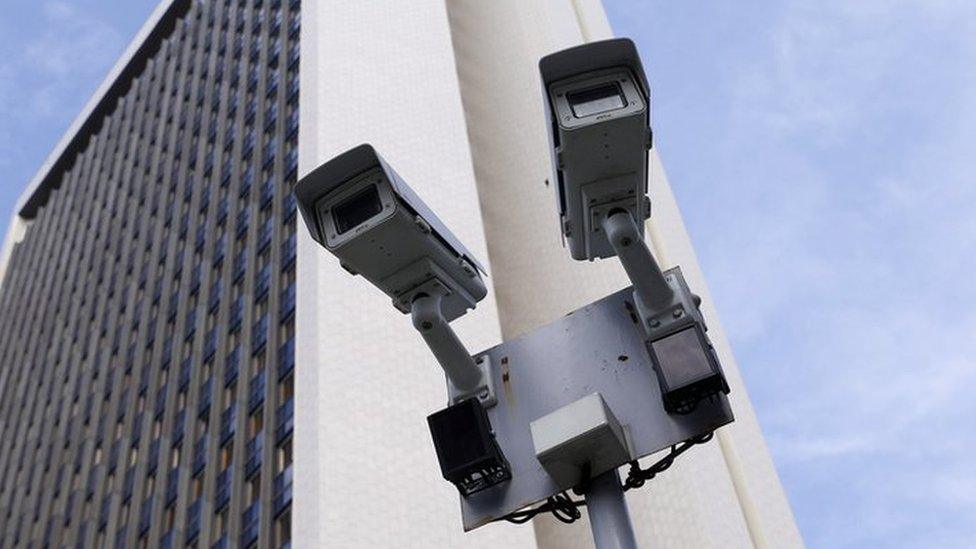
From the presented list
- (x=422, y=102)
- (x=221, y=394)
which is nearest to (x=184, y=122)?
(x=422, y=102)

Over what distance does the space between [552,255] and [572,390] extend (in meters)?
42.9

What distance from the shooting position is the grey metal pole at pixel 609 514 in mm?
3885

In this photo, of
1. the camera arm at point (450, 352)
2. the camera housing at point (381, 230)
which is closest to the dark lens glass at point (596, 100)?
the camera housing at point (381, 230)

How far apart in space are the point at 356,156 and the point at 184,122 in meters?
65.9

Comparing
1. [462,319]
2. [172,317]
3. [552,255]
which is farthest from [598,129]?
[172,317]

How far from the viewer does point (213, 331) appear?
47094 mm

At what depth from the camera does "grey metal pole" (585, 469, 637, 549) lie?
3885 mm

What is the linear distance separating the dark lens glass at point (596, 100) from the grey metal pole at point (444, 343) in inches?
40.3

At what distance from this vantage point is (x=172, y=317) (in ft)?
171

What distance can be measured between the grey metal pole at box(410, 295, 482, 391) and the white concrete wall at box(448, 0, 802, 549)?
3108 cm

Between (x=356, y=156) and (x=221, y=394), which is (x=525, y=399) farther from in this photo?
(x=221, y=394)

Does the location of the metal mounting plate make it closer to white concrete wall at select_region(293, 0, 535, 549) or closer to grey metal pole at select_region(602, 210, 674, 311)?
grey metal pole at select_region(602, 210, 674, 311)

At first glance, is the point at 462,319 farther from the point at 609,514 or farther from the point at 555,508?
the point at 609,514

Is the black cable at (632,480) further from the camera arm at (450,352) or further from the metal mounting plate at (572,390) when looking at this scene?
the camera arm at (450,352)
